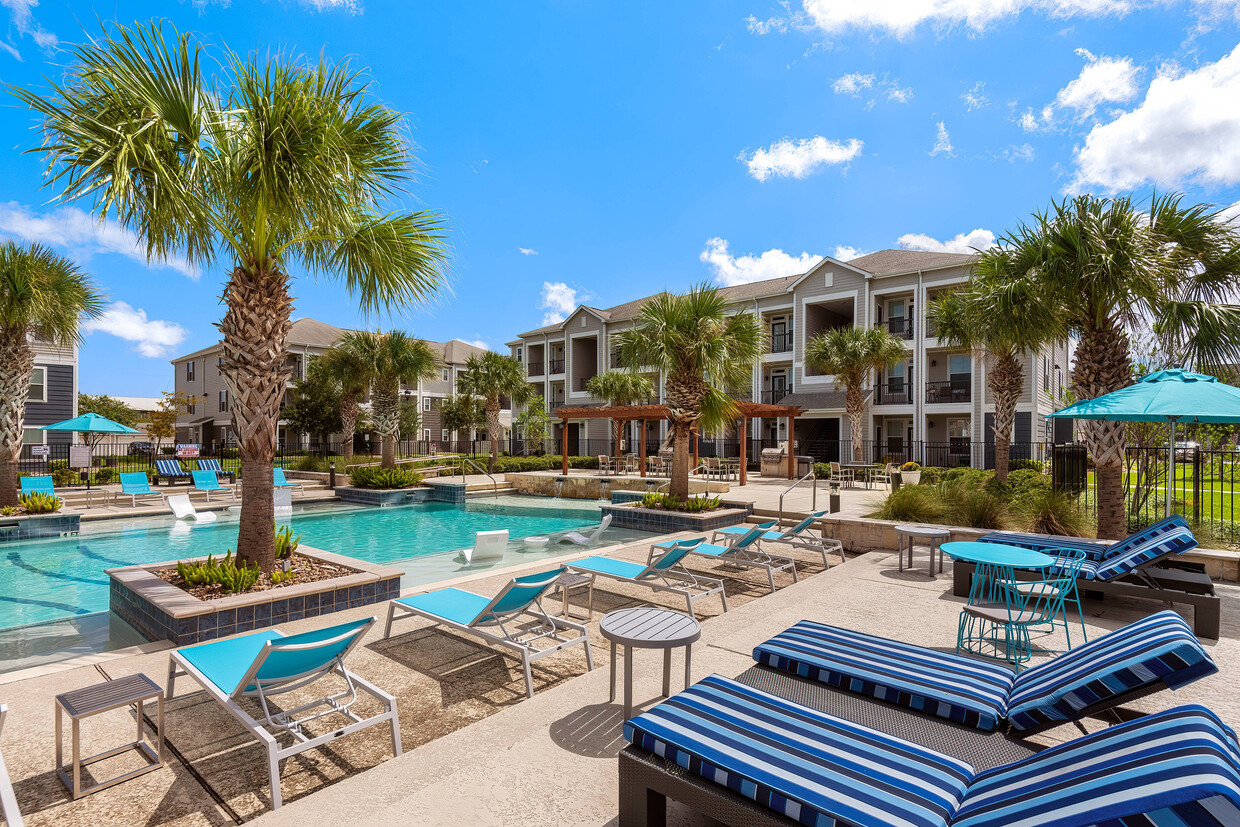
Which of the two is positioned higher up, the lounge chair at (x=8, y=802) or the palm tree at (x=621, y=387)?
the palm tree at (x=621, y=387)

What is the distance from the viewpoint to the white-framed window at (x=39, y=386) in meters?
23.1

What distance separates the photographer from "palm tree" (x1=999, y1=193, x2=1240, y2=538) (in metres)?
7.73

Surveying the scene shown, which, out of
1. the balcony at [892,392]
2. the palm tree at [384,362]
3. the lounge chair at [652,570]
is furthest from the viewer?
the balcony at [892,392]

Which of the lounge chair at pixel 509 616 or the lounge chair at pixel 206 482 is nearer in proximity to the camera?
the lounge chair at pixel 509 616

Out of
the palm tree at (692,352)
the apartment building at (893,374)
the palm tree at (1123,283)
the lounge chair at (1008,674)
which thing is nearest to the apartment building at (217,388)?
the apartment building at (893,374)

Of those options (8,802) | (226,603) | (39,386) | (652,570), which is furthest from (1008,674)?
(39,386)

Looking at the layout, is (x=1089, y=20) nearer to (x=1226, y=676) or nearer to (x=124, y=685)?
(x=1226, y=676)

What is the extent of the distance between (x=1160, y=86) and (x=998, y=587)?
9878mm

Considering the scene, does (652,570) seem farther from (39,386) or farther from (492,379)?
(39,386)

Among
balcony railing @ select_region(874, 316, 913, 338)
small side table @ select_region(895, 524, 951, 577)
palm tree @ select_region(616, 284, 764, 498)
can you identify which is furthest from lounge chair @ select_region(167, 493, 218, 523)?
balcony railing @ select_region(874, 316, 913, 338)

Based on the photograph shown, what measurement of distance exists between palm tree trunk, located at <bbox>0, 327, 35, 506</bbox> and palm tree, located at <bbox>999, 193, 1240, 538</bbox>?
765 inches

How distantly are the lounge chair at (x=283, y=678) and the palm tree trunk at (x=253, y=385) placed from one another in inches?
100

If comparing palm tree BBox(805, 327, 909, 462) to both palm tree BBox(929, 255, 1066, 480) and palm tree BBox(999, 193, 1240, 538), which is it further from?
palm tree BBox(999, 193, 1240, 538)

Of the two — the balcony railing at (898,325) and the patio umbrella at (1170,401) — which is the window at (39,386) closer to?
the patio umbrella at (1170,401)
